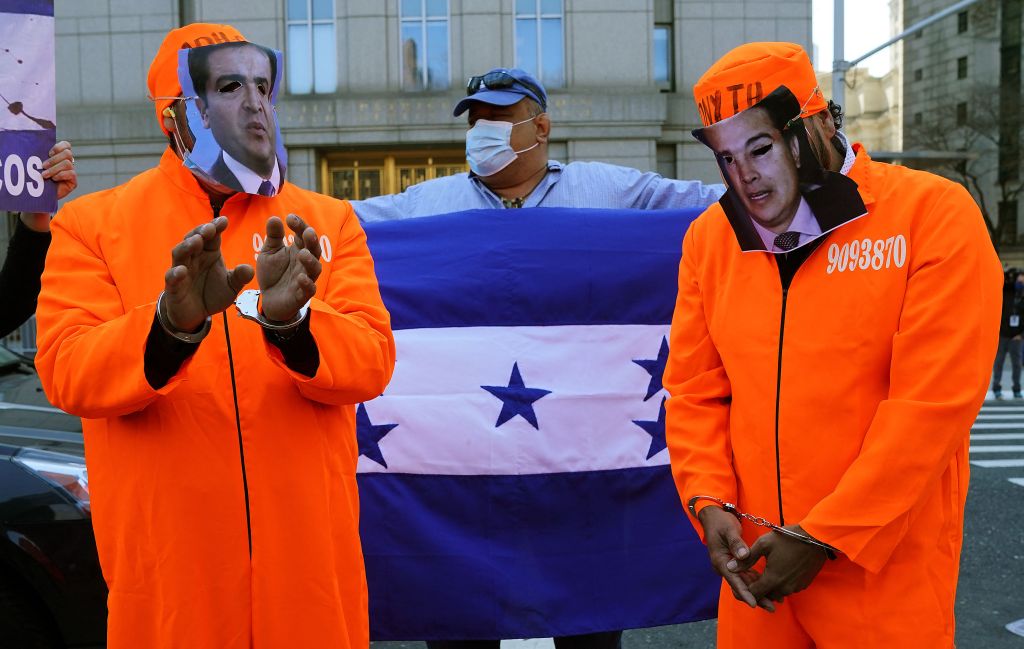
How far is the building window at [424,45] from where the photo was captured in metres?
20.6

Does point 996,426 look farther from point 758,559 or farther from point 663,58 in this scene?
point 663,58

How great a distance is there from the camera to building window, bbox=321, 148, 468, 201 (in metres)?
21.3

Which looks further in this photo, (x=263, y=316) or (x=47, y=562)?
(x=47, y=562)

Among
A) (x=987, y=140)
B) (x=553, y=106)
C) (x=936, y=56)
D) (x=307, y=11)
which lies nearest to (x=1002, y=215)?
(x=987, y=140)

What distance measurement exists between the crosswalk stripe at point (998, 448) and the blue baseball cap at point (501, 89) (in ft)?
28.6

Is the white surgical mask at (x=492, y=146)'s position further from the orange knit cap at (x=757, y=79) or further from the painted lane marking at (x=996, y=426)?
the painted lane marking at (x=996, y=426)

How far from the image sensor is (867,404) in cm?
214

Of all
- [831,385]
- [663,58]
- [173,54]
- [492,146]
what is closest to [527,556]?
[492,146]

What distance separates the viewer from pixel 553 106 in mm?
20500

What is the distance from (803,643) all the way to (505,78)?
232 centimetres

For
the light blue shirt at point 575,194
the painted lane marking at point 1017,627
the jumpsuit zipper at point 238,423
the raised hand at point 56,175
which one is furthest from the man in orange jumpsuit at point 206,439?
the painted lane marking at point 1017,627

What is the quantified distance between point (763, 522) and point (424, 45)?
19.6m

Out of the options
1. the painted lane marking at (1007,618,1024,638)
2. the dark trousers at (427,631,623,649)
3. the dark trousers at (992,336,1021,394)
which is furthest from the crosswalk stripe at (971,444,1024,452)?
the dark trousers at (427,631,623,649)

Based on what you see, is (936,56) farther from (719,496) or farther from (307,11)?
(719,496)
